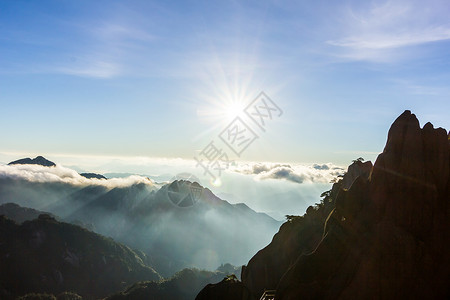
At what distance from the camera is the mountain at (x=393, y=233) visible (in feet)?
112

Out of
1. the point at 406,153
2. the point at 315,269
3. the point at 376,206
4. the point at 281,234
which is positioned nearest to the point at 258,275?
the point at 281,234

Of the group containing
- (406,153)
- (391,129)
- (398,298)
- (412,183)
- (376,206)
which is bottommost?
(398,298)

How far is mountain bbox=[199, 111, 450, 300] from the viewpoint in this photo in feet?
112

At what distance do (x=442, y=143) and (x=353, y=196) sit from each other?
38.7 feet

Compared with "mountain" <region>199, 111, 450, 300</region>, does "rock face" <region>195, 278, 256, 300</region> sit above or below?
below

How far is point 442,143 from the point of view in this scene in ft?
127

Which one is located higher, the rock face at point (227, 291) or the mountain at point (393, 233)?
the mountain at point (393, 233)

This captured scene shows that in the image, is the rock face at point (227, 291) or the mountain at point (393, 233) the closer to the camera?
the mountain at point (393, 233)

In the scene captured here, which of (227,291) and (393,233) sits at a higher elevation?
(393,233)

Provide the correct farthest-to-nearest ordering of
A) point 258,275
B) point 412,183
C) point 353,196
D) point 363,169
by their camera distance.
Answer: point 363,169
point 258,275
point 353,196
point 412,183

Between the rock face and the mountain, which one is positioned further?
the rock face

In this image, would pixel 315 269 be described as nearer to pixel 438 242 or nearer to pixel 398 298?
pixel 398 298

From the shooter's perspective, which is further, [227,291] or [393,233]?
[227,291]

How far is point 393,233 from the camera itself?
35.4m
